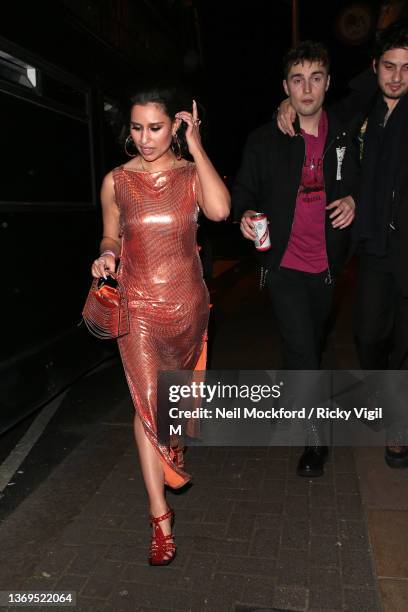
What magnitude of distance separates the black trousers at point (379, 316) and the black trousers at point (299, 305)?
22 cm

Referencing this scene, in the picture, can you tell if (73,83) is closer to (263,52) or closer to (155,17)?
(155,17)

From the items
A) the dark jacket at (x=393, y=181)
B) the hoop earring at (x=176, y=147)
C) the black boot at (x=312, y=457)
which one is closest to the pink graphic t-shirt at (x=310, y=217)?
the dark jacket at (x=393, y=181)

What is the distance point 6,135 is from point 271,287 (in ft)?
6.64

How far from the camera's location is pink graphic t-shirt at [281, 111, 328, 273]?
3.56m

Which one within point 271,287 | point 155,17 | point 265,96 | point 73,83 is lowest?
point 271,287

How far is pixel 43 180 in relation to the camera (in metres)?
4.59

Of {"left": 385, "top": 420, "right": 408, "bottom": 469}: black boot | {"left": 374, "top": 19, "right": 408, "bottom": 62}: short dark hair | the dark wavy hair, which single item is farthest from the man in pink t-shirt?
the dark wavy hair

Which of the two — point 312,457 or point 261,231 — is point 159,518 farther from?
point 261,231

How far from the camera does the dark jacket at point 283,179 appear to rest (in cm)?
356

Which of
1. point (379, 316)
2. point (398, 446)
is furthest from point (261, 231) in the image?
point (398, 446)

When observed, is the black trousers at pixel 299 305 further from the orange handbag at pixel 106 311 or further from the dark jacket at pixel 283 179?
the orange handbag at pixel 106 311

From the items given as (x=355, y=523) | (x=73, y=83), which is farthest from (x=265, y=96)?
(x=355, y=523)

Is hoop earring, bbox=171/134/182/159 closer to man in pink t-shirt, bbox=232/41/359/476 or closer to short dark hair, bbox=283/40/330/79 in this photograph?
man in pink t-shirt, bbox=232/41/359/476

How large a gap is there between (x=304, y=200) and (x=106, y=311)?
1460mm
